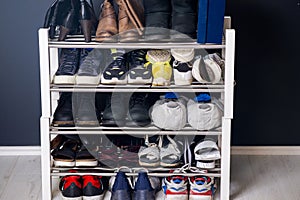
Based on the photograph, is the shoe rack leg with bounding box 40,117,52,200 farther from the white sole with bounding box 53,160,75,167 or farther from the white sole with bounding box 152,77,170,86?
the white sole with bounding box 152,77,170,86

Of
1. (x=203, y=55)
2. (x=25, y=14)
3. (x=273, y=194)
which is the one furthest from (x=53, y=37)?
(x=273, y=194)

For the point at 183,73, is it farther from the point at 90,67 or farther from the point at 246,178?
the point at 246,178

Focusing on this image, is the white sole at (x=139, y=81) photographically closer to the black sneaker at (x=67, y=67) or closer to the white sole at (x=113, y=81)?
the white sole at (x=113, y=81)

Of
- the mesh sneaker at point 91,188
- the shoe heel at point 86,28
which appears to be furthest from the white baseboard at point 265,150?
the shoe heel at point 86,28

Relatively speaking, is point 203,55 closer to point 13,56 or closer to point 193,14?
point 193,14

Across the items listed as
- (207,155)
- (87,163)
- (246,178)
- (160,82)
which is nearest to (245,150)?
(246,178)

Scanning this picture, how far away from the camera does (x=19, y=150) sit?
3.53 metres

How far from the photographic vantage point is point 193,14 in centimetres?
295

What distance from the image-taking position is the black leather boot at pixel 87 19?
2.96 m

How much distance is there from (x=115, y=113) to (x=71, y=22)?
17.3 inches

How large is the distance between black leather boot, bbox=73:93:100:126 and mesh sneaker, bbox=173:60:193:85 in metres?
0.38

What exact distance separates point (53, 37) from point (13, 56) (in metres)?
0.50

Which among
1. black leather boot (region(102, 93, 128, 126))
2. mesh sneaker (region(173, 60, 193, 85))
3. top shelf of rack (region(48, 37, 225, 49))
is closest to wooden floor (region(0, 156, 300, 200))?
black leather boot (region(102, 93, 128, 126))

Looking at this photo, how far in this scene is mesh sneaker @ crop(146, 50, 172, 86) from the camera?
2961mm
